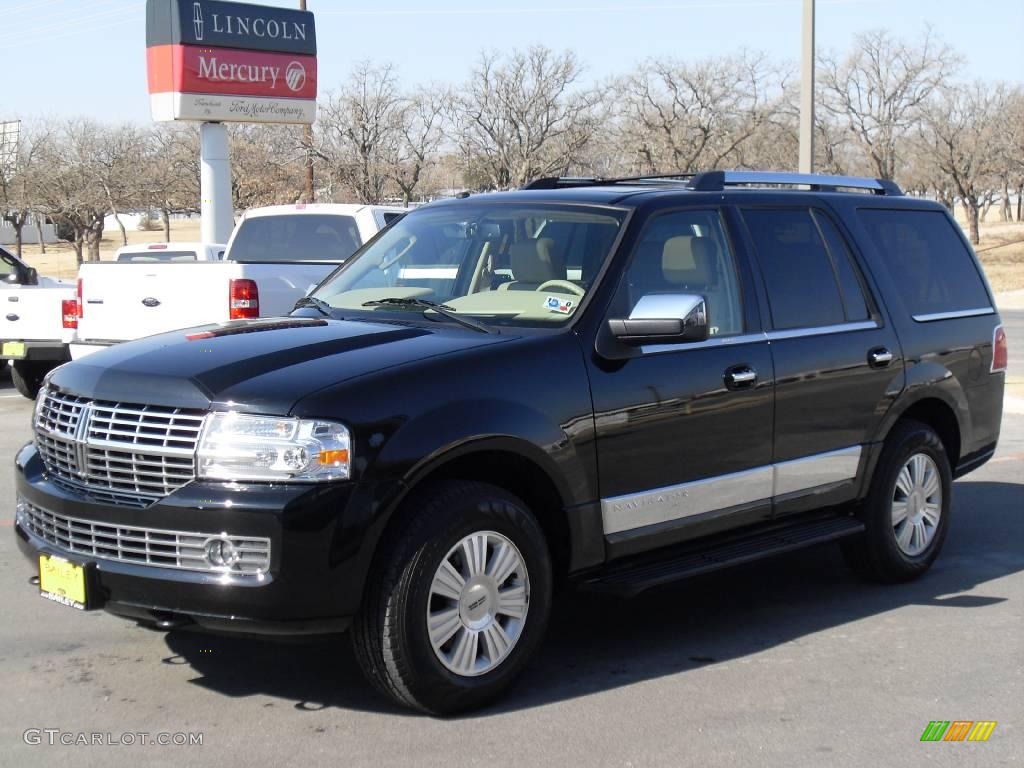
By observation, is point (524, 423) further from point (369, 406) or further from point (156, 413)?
point (156, 413)

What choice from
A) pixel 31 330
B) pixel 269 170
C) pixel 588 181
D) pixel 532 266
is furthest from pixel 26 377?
pixel 269 170

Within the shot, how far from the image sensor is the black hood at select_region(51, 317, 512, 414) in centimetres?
445

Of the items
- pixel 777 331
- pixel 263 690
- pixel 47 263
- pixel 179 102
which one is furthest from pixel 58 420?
pixel 47 263

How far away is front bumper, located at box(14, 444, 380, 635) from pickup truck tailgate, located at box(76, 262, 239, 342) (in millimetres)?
6464

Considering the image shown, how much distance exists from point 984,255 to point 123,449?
174 feet

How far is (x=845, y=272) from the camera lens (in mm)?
6508

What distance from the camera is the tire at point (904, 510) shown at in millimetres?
6547

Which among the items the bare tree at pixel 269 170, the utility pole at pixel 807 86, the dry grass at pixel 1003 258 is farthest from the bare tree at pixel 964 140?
the utility pole at pixel 807 86

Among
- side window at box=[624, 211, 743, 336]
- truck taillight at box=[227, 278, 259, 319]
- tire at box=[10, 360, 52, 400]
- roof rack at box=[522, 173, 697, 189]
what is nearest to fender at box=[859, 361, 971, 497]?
side window at box=[624, 211, 743, 336]

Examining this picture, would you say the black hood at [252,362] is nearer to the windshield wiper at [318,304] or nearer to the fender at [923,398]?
the windshield wiper at [318,304]

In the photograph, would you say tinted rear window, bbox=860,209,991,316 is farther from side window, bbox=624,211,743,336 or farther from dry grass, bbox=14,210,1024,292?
dry grass, bbox=14,210,1024,292

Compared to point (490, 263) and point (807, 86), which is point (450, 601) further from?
point (807, 86)

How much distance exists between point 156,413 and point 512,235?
200 cm

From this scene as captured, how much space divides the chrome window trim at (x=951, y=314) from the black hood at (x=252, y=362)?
9.16 ft
